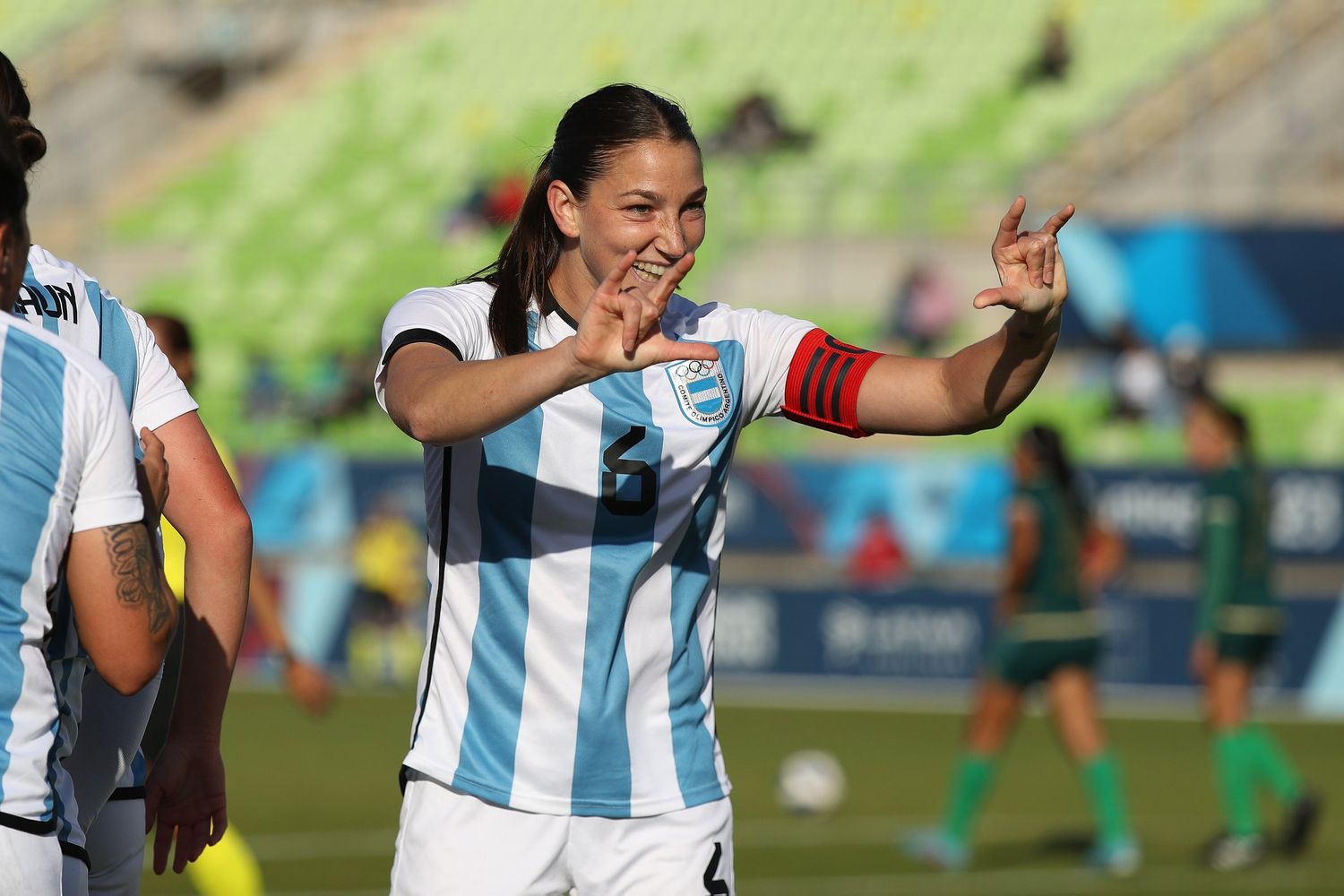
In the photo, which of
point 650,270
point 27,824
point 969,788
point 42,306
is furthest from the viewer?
point 969,788

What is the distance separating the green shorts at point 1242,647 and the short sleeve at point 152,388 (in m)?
7.81

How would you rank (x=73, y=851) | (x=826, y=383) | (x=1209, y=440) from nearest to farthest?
(x=73, y=851), (x=826, y=383), (x=1209, y=440)

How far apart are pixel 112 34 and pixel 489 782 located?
109ft

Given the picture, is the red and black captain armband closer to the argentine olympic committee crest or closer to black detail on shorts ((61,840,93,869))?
the argentine olympic committee crest

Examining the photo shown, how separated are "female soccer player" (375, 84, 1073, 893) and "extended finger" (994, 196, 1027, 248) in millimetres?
166

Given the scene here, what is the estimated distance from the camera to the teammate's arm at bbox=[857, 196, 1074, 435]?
374 cm

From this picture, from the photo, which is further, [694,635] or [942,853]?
[942,853]

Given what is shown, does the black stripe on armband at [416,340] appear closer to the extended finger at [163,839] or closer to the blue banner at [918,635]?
the extended finger at [163,839]

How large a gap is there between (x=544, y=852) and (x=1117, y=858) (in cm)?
622

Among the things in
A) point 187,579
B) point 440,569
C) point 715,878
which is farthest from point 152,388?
point 715,878

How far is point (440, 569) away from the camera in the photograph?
4.11m

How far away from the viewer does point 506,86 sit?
30.3 metres

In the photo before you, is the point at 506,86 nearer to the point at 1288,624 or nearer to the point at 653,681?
the point at 1288,624

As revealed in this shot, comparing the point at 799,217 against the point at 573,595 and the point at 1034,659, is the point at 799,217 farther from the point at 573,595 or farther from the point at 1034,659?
the point at 573,595
